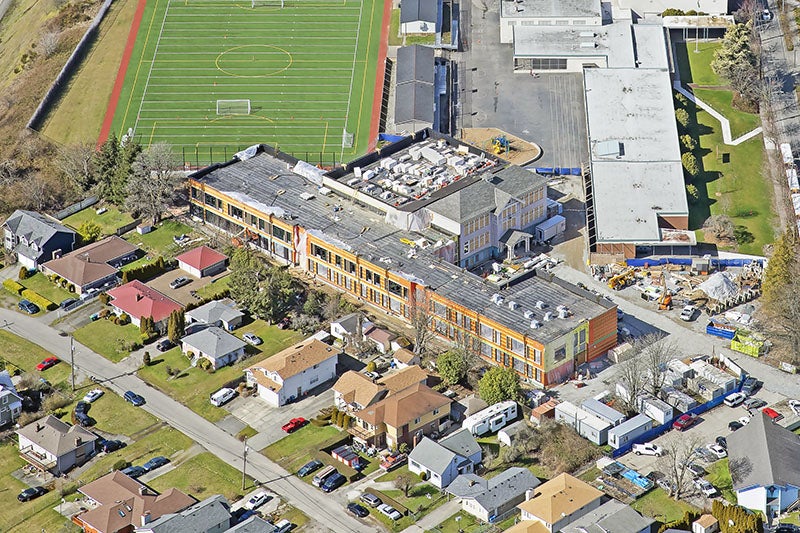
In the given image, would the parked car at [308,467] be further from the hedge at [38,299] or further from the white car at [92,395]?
the hedge at [38,299]

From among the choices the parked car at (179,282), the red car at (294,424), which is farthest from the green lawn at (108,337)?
the red car at (294,424)

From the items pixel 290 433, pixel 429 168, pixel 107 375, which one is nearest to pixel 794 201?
pixel 429 168

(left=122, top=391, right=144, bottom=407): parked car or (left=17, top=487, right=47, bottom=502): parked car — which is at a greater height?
(left=122, top=391, right=144, bottom=407): parked car

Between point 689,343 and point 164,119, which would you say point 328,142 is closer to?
point 164,119

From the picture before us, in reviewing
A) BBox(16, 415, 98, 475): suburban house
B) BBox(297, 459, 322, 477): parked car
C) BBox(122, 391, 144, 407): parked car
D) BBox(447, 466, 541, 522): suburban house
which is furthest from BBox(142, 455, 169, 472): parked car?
BBox(447, 466, 541, 522): suburban house

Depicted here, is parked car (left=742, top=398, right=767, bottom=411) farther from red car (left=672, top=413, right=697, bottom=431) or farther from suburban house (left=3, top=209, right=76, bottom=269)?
suburban house (left=3, top=209, right=76, bottom=269)

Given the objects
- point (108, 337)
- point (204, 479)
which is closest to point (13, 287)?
point (108, 337)

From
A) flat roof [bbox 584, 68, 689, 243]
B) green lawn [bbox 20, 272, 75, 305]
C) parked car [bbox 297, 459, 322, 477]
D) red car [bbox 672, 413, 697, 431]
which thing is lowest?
parked car [bbox 297, 459, 322, 477]
